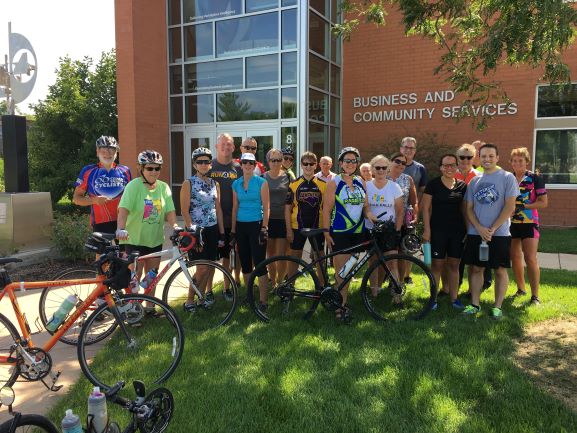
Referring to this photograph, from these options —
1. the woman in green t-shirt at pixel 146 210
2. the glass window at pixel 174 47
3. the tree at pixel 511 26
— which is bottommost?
the woman in green t-shirt at pixel 146 210

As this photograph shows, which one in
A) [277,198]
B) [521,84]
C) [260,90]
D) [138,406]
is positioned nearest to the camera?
[138,406]

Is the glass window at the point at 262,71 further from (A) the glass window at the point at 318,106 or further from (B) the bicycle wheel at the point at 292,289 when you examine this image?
(B) the bicycle wheel at the point at 292,289

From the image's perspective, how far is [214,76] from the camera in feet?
40.8

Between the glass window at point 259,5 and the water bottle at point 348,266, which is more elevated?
the glass window at point 259,5

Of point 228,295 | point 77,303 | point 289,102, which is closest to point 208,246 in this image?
point 228,295

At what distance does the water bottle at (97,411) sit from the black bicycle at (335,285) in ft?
8.50

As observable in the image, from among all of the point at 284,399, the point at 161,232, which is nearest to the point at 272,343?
the point at 284,399

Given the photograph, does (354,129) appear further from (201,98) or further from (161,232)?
(161,232)

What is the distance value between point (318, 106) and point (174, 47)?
4548 millimetres

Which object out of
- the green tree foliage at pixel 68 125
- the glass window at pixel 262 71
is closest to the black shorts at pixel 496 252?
the glass window at pixel 262 71

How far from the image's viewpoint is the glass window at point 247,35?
11.7 metres

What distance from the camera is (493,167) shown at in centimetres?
469

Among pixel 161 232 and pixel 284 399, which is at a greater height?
pixel 161 232

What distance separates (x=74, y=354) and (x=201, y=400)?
165cm
